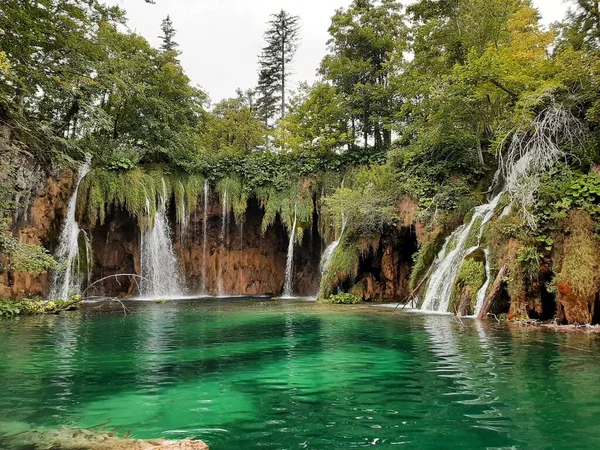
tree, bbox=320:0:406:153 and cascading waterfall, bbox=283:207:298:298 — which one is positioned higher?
tree, bbox=320:0:406:153

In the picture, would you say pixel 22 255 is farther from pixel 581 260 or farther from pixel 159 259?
pixel 581 260

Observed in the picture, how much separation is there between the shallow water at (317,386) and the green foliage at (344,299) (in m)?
7.75

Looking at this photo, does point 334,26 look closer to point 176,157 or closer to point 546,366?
point 176,157

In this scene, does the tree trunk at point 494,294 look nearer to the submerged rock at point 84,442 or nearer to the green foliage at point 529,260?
the green foliage at point 529,260

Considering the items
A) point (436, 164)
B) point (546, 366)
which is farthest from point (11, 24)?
point (546, 366)

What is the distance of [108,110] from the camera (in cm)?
2436

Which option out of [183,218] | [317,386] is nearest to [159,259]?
[183,218]

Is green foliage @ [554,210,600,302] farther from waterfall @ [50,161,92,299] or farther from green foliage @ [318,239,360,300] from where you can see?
waterfall @ [50,161,92,299]

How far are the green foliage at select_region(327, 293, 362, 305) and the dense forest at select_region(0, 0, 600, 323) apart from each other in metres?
0.61

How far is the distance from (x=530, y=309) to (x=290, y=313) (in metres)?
7.08

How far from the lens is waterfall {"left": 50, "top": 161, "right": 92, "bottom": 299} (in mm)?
19984

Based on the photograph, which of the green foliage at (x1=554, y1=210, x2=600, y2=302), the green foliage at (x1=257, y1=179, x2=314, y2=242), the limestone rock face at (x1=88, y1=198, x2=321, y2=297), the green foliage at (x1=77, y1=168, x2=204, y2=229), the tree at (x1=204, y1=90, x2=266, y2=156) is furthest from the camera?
the tree at (x1=204, y1=90, x2=266, y2=156)

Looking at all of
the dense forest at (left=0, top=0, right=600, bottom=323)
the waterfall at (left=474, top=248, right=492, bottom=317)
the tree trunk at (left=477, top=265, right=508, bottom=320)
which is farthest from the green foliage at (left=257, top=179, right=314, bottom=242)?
the tree trunk at (left=477, top=265, right=508, bottom=320)

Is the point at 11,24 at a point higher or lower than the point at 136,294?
higher
